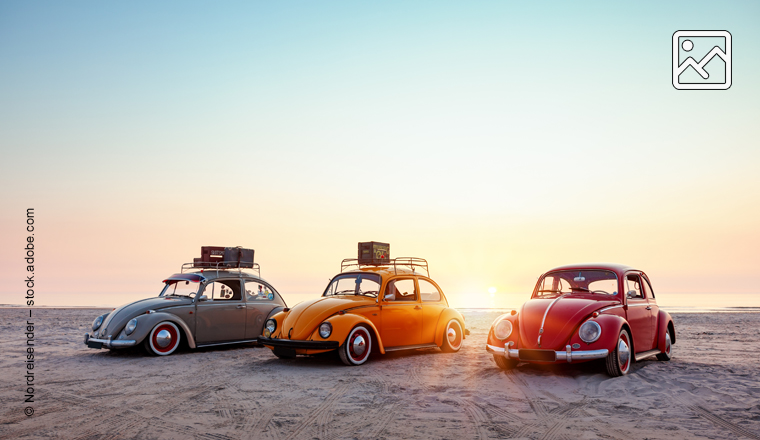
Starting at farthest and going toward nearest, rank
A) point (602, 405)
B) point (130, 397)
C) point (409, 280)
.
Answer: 1. point (409, 280)
2. point (130, 397)
3. point (602, 405)

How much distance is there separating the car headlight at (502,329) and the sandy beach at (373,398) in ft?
2.11

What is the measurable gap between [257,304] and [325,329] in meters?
3.92

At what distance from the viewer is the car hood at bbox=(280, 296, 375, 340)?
398 inches

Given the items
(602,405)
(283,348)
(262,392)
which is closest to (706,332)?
(602,405)

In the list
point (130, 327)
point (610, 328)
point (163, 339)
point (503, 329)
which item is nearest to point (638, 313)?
point (610, 328)

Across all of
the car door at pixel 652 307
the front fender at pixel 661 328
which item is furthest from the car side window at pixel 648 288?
the front fender at pixel 661 328

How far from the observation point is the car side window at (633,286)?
991 cm

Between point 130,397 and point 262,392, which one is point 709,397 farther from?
point 130,397

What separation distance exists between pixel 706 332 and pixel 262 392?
1478cm

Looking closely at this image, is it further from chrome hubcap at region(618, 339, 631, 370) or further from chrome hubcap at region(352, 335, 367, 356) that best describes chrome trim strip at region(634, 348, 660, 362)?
chrome hubcap at region(352, 335, 367, 356)

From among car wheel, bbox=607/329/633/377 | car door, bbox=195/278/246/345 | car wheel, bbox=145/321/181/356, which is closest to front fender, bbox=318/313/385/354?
car door, bbox=195/278/246/345

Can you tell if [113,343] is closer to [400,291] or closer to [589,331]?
[400,291]

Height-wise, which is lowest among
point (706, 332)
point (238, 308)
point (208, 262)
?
point (706, 332)

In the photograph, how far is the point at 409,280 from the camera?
12.1 m
